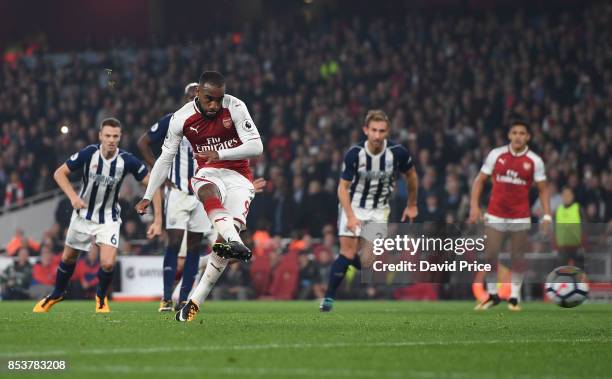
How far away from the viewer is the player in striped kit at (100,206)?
12.5m

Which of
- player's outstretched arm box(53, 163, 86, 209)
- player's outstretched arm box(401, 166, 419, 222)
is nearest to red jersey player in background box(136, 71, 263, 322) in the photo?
player's outstretched arm box(53, 163, 86, 209)

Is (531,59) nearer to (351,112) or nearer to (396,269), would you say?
(351,112)

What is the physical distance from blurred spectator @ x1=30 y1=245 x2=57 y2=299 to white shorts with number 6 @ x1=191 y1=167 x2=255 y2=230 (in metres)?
10.7

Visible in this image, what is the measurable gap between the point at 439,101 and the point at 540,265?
271 inches

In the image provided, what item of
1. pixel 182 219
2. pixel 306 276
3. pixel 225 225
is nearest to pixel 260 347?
pixel 225 225

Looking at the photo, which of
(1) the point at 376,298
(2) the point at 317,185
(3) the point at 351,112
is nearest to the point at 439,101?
(3) the point at 351,112

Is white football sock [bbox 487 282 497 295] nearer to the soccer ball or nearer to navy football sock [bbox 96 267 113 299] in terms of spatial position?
the soccer ball

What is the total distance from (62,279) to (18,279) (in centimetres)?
769

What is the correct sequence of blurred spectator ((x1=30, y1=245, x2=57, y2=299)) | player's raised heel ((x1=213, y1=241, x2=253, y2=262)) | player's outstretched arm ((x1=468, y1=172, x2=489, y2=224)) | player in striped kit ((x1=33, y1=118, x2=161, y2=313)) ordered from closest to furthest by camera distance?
player's raised heel ((x1=213, y1=241, x2=253, y2=262))
player in striped kit ((x1=33, y1=118, x2=161, y2=313))
player's outstretched arm ((x1=468, y1=172, x2=489, y2=224))
blurred spectator ((x1=30, y1=245, x2=57, y2=299))

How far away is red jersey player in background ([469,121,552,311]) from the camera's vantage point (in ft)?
46.2

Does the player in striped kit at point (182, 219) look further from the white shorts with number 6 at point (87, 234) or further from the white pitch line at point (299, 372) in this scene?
the white pitch line at point (299, 372)

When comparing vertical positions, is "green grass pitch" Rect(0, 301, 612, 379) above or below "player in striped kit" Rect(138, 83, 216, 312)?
below

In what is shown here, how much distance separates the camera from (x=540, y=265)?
59.5 feet

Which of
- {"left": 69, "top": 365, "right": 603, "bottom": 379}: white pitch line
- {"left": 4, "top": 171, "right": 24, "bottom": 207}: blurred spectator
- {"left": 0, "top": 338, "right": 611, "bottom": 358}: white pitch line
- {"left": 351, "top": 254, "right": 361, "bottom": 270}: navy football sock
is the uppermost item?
{"left": 4, "top": 171, "right": 24, "bottom": 207}: blurred spectator
